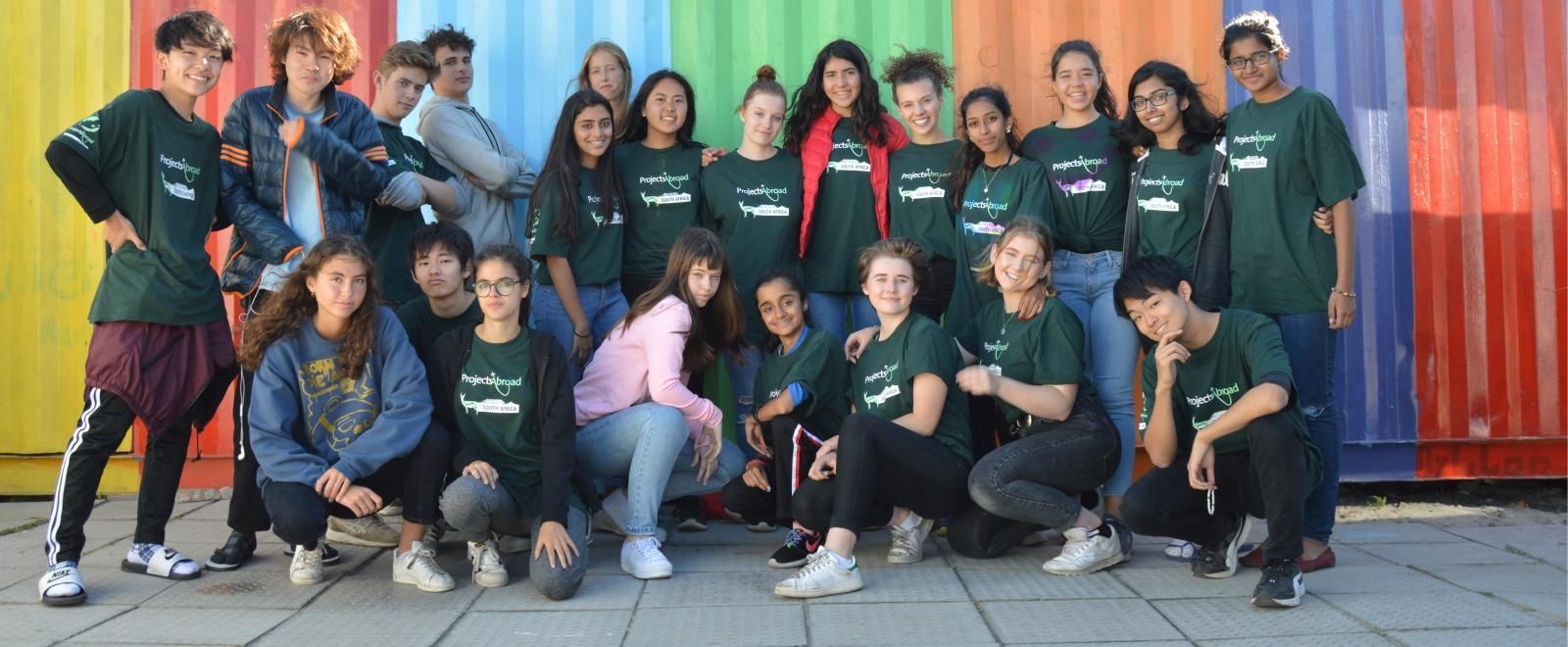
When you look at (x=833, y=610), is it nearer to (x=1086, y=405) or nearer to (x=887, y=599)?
(x=887, y=599)

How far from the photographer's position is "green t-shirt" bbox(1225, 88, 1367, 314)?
4.13 meters

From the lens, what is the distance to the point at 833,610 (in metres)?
3.49

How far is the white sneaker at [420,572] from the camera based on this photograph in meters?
3.79

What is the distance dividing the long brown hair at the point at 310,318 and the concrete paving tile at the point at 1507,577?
3.66 m

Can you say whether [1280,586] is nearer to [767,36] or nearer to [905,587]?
[905,587]

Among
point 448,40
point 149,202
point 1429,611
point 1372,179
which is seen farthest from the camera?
point 1372,179

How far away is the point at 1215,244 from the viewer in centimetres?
433

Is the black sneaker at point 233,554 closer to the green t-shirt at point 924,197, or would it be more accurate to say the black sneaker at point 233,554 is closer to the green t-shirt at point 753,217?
the green t-shirt at point 753,217

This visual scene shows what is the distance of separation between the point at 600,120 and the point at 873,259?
4.30ft

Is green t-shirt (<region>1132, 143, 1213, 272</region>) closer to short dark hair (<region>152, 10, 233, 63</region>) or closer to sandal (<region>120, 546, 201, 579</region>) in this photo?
short dark hair (<region>152, 10, 233, 63</region>)

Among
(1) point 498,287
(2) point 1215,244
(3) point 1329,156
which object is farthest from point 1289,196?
(1) point 498,287

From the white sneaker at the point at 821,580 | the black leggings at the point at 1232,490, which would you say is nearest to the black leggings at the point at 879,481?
the white sneaker at the point at 821,580

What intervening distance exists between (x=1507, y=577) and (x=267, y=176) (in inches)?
176

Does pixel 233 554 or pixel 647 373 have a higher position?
pixel 647 373
